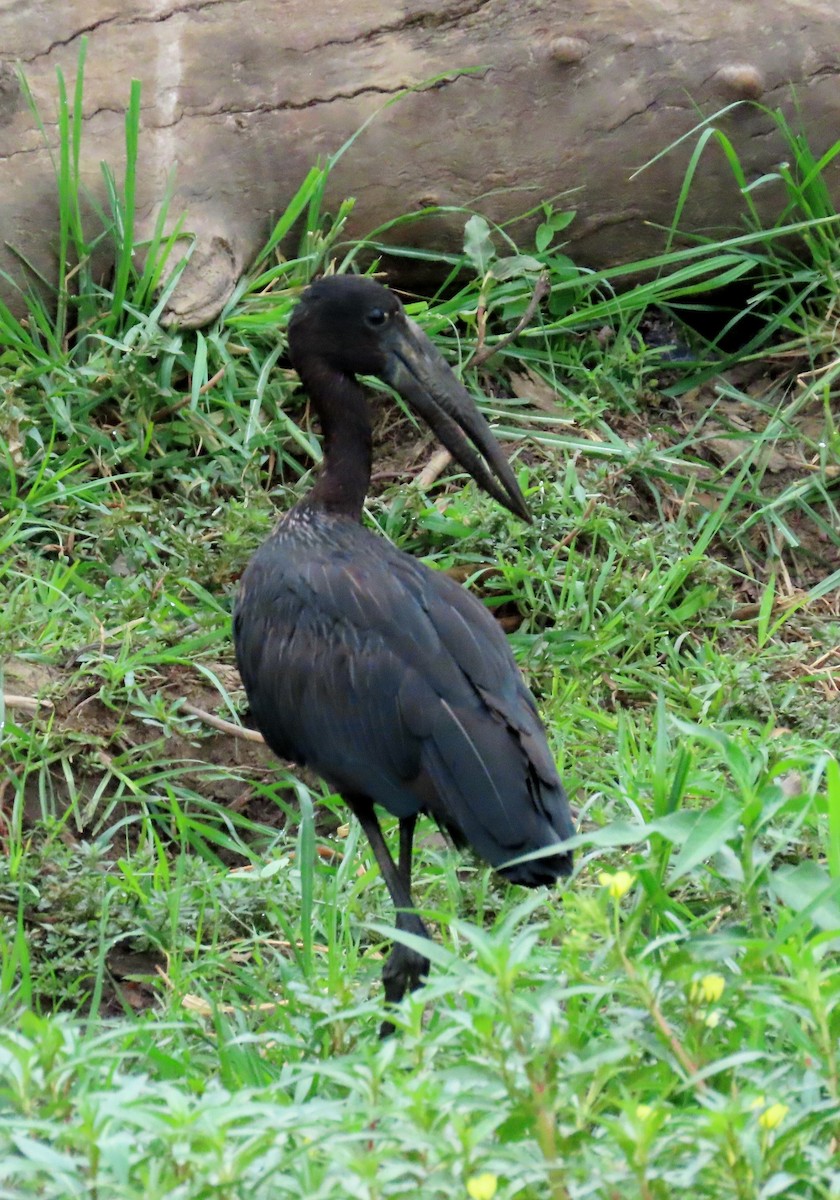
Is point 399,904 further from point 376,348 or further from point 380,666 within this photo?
point 376,348

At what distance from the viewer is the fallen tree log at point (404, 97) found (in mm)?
5262

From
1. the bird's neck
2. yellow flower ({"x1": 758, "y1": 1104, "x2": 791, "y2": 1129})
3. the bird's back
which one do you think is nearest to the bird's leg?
the bird's back

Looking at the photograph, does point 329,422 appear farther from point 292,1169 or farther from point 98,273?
point 292,1169

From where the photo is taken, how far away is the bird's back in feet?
10.4

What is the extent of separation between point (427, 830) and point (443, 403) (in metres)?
1.10

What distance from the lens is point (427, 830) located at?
4.05 meters

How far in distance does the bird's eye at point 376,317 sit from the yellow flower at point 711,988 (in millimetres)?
2351

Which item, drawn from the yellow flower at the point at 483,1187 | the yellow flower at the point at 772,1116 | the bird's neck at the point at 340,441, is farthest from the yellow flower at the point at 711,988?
the bird's neck at the point at 340,441

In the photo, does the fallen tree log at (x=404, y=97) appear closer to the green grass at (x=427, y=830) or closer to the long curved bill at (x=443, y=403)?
the green grass at (x=427, y=830)

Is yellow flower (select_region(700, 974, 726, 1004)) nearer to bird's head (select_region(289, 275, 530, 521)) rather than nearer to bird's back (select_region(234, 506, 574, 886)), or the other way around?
bird's back (select_region(234, 506, 574, 886))

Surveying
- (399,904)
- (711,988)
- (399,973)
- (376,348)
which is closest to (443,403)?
(376,348)

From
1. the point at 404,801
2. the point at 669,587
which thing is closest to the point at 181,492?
the point at 669,587

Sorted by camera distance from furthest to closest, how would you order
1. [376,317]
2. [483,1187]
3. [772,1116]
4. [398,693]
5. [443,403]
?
1. [443,403]
2. [376,317]
3. [398,693]
4. [772,1116]
5. [483,1187]

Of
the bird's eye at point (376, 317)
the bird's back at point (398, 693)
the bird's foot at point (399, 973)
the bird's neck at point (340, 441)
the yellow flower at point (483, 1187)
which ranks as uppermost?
the bird's eye at point (376, 317)
